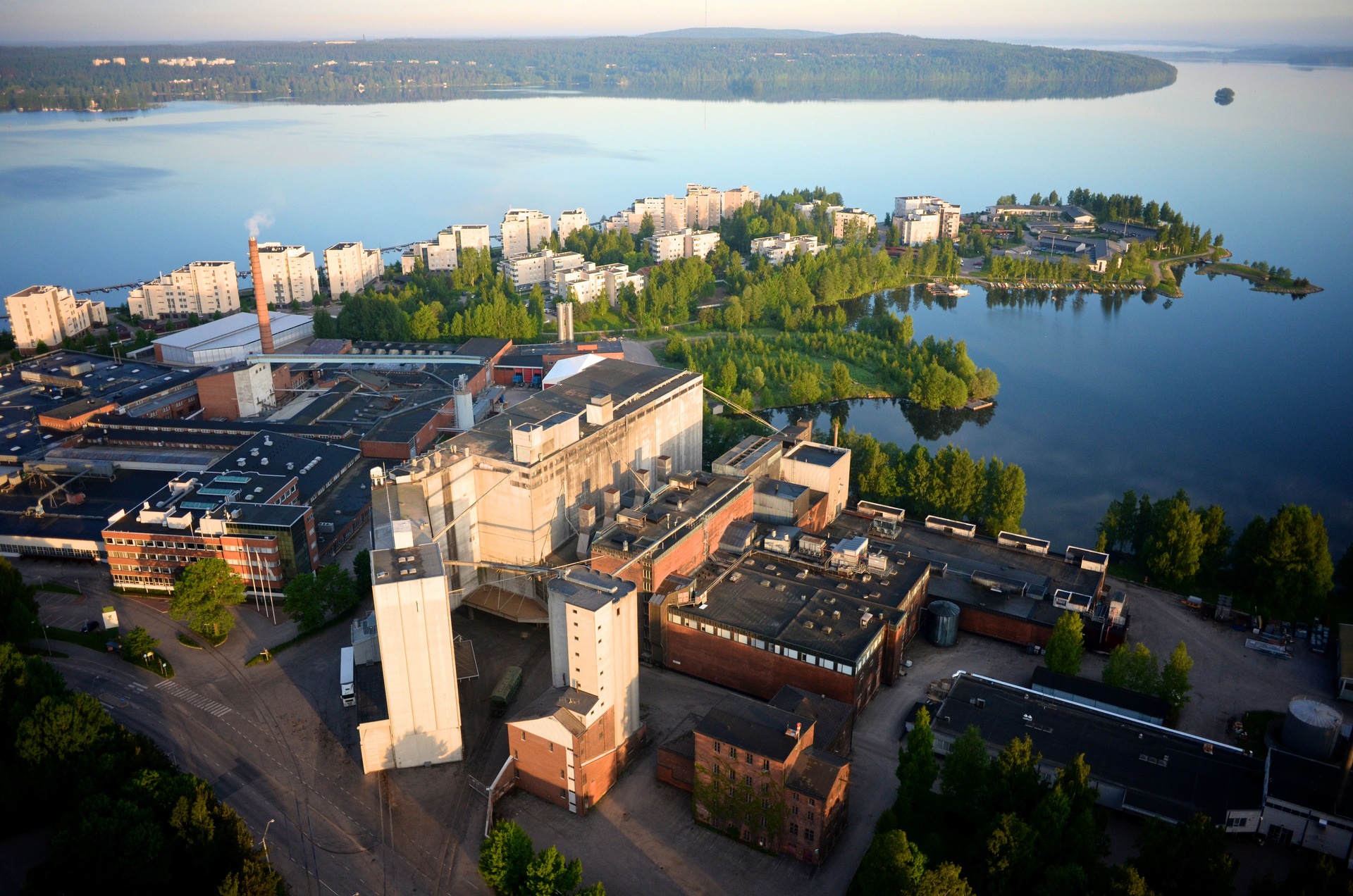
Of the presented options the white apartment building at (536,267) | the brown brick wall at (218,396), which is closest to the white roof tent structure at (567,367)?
the brown brick wall at (218,396)

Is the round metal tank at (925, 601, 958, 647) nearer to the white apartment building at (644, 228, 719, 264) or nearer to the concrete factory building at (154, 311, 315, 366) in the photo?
the concrete factory building at (154, 311, 315, 366)

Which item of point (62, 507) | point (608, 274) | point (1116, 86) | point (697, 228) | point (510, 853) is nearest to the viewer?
point (510, 853)

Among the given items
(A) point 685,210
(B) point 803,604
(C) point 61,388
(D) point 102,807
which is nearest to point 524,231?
(A) point 685,210

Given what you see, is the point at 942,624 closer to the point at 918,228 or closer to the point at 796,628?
the point at 796,628

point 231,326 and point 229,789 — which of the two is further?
point 231,326

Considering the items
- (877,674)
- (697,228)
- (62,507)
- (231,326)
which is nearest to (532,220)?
(697,228)

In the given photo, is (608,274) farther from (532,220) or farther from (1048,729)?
(1048,729)

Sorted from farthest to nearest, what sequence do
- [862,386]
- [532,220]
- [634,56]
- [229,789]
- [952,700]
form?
1. [634,56]
2. [532,220]
3. [862,386]
4. [952,700]
5. [229,789]

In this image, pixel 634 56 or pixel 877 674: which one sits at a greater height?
pixel 634 56
